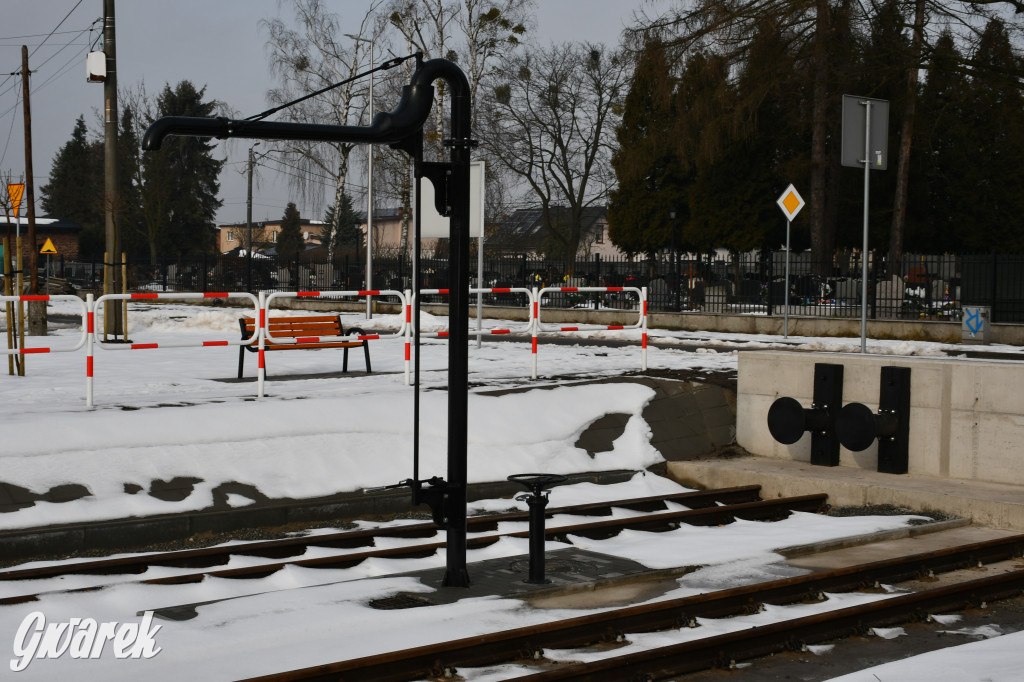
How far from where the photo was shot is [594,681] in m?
5.15

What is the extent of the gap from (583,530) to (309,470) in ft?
8.70

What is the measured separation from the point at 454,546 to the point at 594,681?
5.70 feet

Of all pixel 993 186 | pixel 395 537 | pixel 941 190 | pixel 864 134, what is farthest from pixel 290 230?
pixel 395 537

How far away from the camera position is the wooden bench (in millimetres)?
12484

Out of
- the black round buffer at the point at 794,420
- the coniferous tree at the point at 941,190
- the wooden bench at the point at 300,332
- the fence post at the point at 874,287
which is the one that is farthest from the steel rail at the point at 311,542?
the coniferous tree at the point at 941,190

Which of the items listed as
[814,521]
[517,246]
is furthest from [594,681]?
[517,246]

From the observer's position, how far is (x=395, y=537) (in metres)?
8.68

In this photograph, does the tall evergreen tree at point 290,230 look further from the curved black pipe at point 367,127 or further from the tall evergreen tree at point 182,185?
the curved black pipe at point 367,127

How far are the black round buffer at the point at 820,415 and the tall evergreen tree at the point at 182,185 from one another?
206 feet

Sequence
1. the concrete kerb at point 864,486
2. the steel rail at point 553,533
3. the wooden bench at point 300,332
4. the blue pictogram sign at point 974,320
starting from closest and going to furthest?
the steel rail at point 553,533 → the concrete kerb at point 864,486 → the wooden bench at point 300,332 → the blue pictogram sign at point 974,320

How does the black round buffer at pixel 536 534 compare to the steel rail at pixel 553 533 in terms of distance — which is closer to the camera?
the black round buffer at pixel 536 534

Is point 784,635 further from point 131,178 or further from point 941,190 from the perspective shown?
point 131,178

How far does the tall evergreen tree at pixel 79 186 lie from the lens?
79.6m

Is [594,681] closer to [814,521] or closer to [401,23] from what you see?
[814,521]
